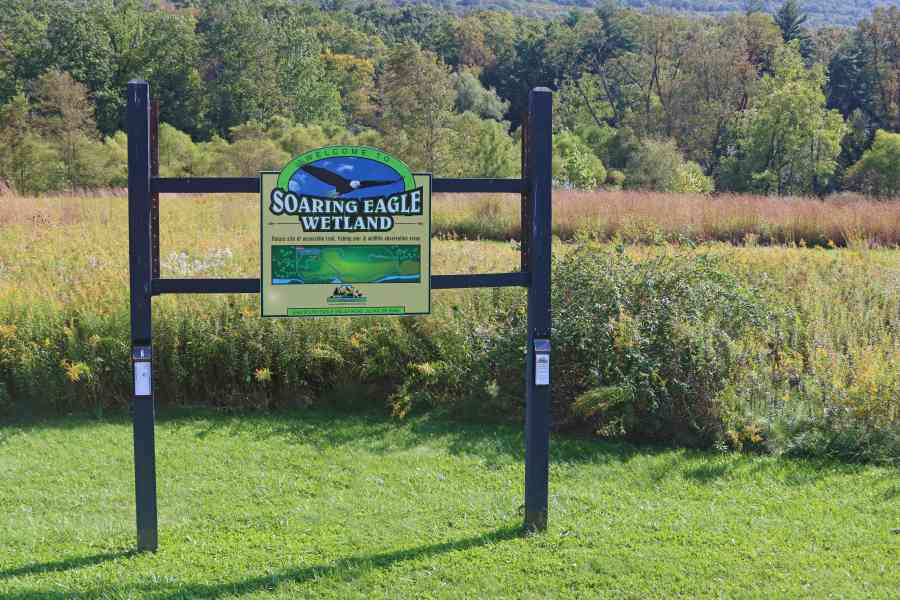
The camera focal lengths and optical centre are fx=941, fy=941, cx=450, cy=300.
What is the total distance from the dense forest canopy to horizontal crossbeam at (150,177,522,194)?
23.2 meters

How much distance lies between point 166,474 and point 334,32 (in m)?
69.6

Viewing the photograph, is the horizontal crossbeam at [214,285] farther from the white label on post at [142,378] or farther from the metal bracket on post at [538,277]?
the white label on post at [142,378]

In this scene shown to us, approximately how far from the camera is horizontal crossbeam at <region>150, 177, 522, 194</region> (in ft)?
13.3

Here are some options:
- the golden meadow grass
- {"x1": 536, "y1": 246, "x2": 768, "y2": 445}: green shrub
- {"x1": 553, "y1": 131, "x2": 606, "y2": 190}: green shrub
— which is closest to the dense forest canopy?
{"x1": 553, "y1": 131, "x2": 606, "y2": 190}: green shrub

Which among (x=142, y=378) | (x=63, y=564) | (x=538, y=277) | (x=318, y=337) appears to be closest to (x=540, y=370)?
(x=538, y=277)

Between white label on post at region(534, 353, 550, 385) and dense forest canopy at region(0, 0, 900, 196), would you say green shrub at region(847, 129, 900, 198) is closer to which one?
dense forest canopy at region(0, 0, 900, 196)

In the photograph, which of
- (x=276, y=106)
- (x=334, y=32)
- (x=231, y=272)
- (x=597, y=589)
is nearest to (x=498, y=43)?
(x=334, y=32)

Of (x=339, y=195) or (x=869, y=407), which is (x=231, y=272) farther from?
(x=869, y=407)

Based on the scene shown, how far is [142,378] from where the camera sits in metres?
4.08

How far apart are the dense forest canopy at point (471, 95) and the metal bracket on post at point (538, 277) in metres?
23.8

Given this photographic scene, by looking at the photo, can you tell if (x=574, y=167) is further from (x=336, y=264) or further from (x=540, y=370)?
(x=336, y=264)

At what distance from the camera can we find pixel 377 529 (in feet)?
15.1

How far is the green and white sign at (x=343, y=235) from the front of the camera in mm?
4129

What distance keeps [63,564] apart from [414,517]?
166 cm
